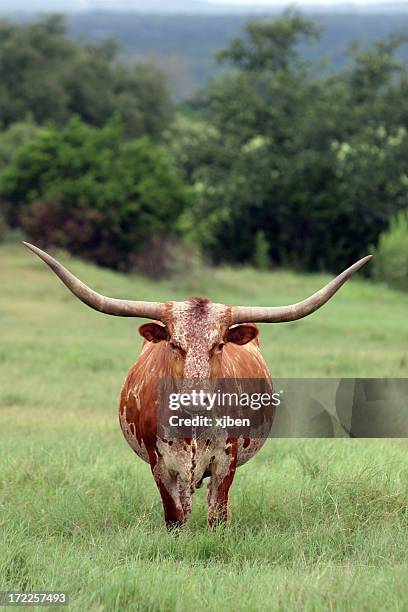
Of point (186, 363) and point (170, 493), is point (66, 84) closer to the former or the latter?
point (170, 493)

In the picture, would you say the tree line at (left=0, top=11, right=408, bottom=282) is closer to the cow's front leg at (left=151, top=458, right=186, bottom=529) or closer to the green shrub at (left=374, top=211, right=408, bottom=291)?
the green shrub at (left=374, top=211, right=408, bottom=291)

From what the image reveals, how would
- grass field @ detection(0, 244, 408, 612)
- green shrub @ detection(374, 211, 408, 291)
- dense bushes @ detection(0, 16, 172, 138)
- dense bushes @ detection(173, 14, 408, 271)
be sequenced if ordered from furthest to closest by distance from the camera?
dense bushes @ detection(0, 16, 172, 138) → dense bushes @ detection(173, 14, 408, 271) → green shrub @ detection(374, 211, 408, 291) → grass field @ detection(0, 244, 408, 612)

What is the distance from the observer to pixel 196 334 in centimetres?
601

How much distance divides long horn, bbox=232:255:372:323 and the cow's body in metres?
0.19

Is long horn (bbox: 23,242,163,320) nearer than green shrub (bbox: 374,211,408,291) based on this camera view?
Yes

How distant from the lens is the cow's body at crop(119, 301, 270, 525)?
20.4ft

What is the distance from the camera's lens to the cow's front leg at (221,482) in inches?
251

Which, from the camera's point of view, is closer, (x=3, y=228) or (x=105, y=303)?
(x=105, y=303)

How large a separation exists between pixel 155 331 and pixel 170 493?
87cm

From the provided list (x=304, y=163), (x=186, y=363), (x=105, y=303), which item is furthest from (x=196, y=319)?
(x=304, y=163)

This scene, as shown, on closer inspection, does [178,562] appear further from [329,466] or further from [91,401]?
[91,401]

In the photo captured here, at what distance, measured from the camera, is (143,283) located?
26.3 m

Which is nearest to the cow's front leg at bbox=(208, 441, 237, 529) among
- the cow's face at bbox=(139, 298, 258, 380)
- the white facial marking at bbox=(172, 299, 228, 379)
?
the cow's face at bbox=(139, 298, 258, 380)

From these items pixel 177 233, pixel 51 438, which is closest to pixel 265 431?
pixel 51 438
